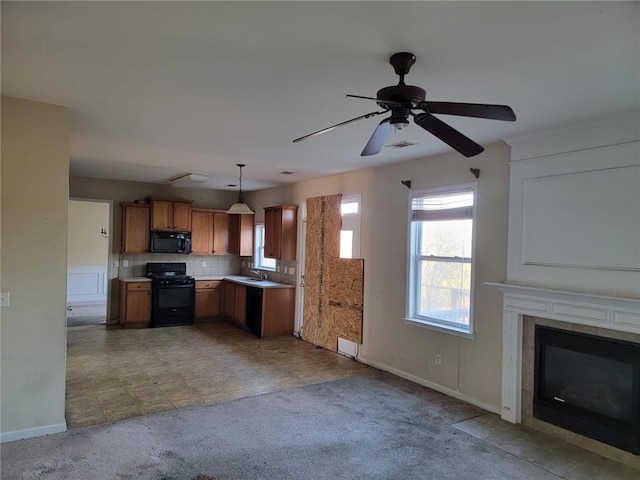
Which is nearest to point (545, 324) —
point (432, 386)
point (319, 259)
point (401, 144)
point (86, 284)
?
point (432, 386)

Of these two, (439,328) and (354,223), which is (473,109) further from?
(354,223)

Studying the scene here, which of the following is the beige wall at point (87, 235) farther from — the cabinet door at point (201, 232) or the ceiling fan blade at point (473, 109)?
the ceiling fan blade at point (473, 109)

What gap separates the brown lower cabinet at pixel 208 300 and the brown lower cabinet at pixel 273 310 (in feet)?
2.45

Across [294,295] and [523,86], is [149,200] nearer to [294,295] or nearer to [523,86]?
[294,295]

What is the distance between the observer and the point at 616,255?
3162mm

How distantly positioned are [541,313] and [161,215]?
258 inches

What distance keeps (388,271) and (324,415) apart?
2.06 meters

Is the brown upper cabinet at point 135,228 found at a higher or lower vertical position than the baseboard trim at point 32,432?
higher

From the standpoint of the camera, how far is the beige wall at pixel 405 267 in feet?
13.2

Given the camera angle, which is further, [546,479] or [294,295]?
[294,295]

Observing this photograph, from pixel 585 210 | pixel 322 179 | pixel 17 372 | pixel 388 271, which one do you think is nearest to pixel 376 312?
pixel 388 271

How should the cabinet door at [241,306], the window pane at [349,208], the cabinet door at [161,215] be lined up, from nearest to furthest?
the window pane at [349,208] < the cabinet door at [241,306] < the cabinet door at [161,215]

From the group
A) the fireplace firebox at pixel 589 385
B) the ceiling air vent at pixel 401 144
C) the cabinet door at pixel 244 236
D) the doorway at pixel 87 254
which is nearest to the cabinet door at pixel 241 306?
the cabinet door at pixel 244 236

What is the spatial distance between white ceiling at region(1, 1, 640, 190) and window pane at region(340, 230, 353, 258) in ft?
7.30
